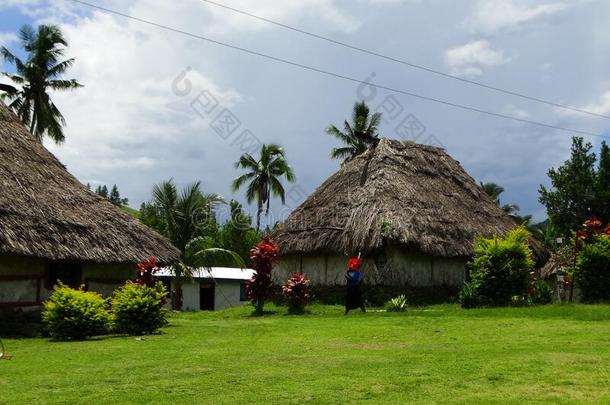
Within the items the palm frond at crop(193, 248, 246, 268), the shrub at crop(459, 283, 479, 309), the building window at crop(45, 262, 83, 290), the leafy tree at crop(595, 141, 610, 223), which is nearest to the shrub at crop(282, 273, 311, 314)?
the shrub at crop(459, 283, 479, 309)

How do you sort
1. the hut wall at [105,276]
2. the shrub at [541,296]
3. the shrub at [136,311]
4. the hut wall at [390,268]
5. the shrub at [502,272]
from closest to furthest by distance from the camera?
1. the shrub at [136,311]
2. the shrub at [502,272]
3. the shrub at [541,296]
4. the hut wall at [105,276]
5. the hut wall at [390,268]

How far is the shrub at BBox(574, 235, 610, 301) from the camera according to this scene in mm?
18031

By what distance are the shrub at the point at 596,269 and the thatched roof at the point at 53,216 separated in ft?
36.5

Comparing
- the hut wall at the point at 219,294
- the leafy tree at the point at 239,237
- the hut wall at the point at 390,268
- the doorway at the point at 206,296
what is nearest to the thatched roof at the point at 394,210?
the hut wall at the point at 390,268

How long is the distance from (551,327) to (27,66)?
29.0 meters

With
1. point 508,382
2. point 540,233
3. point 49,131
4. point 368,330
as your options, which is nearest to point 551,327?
point 368,330

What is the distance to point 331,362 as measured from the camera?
29.1 feet

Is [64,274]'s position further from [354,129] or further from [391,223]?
[354,129]

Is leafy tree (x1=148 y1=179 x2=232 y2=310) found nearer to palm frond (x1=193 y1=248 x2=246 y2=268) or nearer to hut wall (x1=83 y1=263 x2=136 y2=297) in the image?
palm frond (x1=193 y1=248 x2=246 y2=268)

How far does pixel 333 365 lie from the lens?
857cm

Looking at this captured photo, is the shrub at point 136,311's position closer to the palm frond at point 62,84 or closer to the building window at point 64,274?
the building window at point 64,274

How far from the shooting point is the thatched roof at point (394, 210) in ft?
72.5

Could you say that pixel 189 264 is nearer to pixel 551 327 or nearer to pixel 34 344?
pixel 34 344

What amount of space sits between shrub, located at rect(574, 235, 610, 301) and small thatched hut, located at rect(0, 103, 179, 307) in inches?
439
